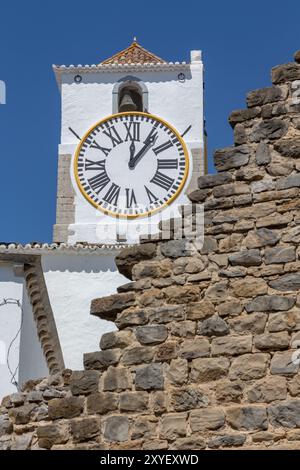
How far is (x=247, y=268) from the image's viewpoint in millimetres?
7941

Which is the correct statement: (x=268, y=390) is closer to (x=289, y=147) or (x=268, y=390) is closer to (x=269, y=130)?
(x=289, y=147)

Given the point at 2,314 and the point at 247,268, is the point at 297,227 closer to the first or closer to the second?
the point at 247,268

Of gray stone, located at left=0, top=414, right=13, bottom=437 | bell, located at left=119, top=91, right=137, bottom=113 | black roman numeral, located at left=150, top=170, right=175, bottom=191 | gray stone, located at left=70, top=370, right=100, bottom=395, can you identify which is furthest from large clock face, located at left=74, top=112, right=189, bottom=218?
gray stone, located at left=70, top=370, right=100, bottom=395

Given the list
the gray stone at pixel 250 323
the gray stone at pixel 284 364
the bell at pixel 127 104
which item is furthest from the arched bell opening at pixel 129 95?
the gray stone at pixel 284 364

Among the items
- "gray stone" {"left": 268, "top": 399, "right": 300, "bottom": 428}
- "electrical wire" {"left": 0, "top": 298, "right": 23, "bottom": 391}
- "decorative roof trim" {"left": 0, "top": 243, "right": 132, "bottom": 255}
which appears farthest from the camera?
"decorative roof trim" {"left": 0, "top": 243, "right": 132, "bottom": 255}

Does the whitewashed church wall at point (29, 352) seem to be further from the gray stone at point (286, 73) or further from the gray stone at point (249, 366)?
the gray stone at point (249, 366)

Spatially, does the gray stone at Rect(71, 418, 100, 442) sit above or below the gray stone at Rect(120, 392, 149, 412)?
below

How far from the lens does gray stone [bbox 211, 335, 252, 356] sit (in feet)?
25.2

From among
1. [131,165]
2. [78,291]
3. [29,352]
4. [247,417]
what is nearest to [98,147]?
[131,165]

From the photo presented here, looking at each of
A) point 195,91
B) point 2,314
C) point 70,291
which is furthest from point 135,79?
point 2,314

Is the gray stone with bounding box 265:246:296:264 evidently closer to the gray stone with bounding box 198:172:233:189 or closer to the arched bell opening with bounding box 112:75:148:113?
the gray stone with bounding box 198:172:233:189

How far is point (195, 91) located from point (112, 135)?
2798 millimetres

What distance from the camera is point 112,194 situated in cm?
2933

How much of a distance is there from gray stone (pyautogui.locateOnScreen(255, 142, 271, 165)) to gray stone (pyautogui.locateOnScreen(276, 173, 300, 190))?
19 cm
